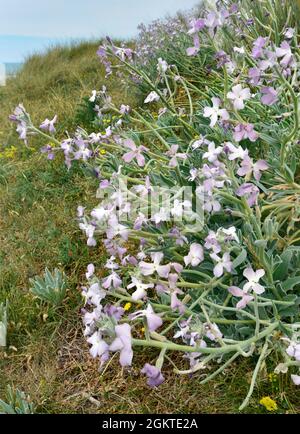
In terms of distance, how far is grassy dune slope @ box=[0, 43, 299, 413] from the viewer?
1.70 meters

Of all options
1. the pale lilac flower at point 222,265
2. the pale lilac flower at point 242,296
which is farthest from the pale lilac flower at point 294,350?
the pale lilac flower at point 222,265

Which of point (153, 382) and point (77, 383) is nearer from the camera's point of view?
point (153, 382)

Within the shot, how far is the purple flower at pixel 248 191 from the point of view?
4.72 ft

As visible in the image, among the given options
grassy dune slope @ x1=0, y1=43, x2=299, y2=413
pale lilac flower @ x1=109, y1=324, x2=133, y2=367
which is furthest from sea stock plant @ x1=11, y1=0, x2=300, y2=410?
grassy dune slope @ x1=0, y1=43, x2=299, y2=413

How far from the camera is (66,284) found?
218 cm

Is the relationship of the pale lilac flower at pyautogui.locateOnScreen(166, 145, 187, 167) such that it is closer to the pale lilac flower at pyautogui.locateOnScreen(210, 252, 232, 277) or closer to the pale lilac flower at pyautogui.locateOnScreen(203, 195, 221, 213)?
the pale lilac flower at pyautogui.locateOnScreen(203, 195, 221, 213)

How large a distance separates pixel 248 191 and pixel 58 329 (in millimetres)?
1035

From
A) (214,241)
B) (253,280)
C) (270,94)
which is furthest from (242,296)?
(270,94)

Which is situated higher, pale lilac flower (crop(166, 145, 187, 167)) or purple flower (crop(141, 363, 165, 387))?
pale lilac flower (crop(166, 145, 187, 167))

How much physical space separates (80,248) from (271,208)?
3.10ft

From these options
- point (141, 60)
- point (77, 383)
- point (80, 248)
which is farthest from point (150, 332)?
point (141, 60)

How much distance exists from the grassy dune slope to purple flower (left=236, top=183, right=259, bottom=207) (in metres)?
0.58

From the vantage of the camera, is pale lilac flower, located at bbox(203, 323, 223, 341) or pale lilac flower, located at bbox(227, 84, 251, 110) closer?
pale lilac flower, located at bbox(203, 323, 223, 341)

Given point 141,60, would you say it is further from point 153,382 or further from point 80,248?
point 153,382
